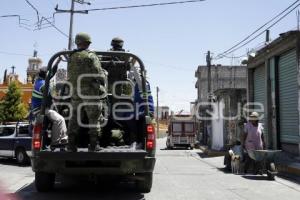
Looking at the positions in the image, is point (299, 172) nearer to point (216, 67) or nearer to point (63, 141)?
point (63, 141)

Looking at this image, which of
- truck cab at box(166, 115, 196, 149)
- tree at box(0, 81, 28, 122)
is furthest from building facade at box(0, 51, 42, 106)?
truck cab at box(166, 115, 196, 149)

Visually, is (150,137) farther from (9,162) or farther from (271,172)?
(9,162)

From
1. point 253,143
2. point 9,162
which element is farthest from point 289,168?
point 9,162

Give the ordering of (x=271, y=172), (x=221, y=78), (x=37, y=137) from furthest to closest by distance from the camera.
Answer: (x=221, y=78)
(x=271, y=172)
(x=37, y=137)

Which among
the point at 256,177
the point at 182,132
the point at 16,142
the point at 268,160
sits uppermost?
the point at 182,132

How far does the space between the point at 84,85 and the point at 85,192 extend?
2.35m

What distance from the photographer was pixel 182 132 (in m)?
34.8

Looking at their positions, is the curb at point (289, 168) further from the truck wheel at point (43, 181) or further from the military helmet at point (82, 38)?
the military helmet at point (82, 38)

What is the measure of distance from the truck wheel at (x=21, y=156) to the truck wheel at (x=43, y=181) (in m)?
8.61

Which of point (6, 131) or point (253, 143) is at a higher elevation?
point (6, 131)

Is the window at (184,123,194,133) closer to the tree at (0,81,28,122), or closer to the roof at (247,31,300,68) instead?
the roof at (247,31,300,68)

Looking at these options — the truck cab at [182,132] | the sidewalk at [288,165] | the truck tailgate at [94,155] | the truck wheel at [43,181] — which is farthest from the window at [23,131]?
the truck cab at [182,132]

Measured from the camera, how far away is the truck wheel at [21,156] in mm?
16719

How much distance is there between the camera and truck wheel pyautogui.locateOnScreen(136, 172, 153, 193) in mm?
8144
